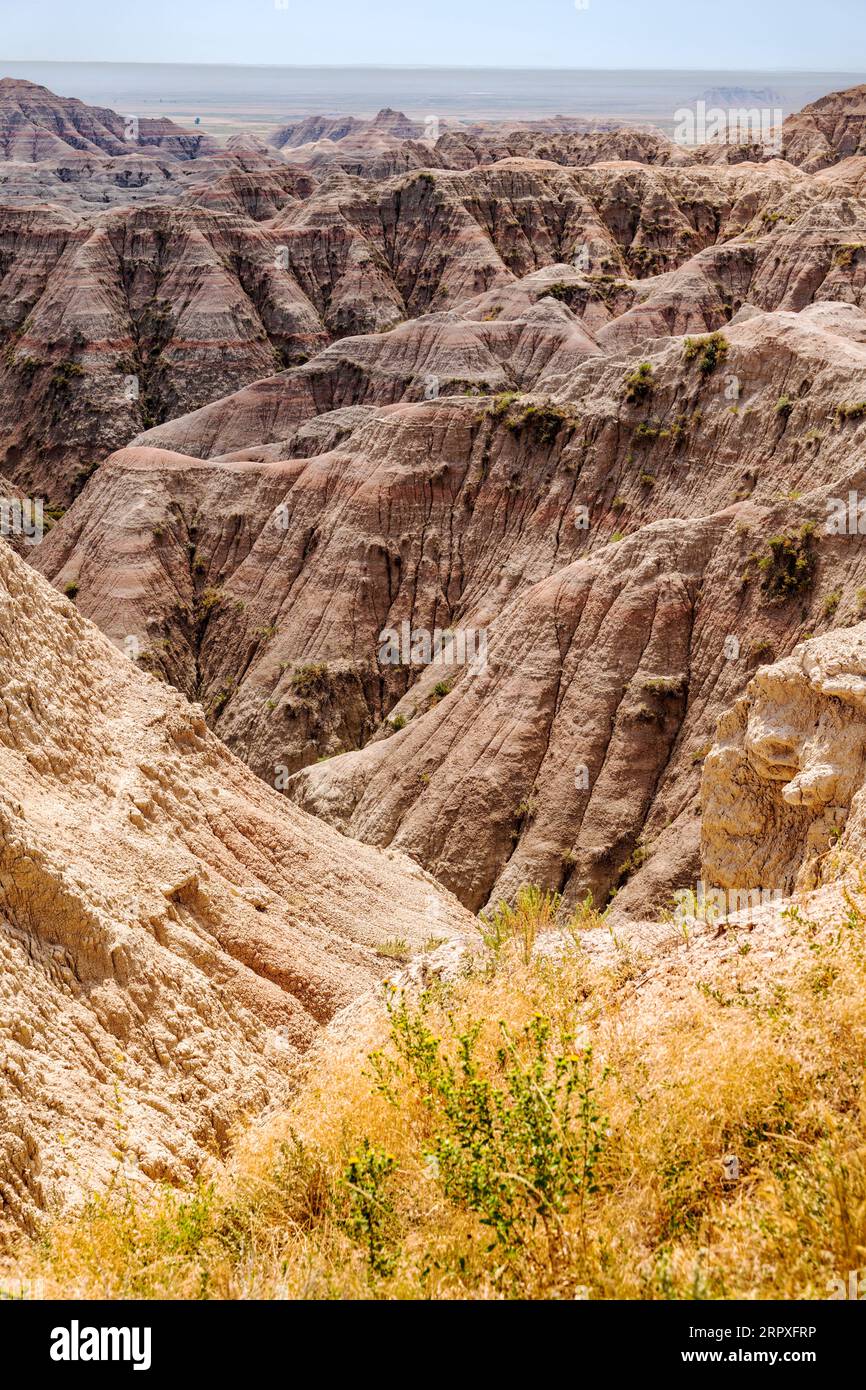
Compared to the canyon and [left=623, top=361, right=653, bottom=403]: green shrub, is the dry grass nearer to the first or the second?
the canyon

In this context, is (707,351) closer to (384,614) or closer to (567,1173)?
(384,614)

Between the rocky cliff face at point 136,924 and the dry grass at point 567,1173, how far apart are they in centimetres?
108

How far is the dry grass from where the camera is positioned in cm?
585

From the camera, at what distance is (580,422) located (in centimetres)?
3966

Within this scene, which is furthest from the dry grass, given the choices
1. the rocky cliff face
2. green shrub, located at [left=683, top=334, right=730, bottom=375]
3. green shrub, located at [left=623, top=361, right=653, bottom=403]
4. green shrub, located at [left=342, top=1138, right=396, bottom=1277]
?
green shrub, located at [left=623, top=361, right=653, bottom=403]

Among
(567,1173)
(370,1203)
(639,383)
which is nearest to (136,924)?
(370,1203)

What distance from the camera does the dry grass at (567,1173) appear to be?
5848mm

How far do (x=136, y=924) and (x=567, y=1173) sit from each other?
23.1ft

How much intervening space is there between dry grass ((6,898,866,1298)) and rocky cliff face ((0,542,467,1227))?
1.08 metres

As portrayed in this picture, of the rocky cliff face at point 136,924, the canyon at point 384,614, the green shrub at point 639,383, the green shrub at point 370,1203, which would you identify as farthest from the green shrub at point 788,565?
the green shrub at point 370,1203

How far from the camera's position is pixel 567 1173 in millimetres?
6211

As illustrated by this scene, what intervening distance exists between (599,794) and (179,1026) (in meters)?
19.0

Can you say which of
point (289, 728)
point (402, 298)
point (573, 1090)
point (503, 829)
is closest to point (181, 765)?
point (573, 1090)
